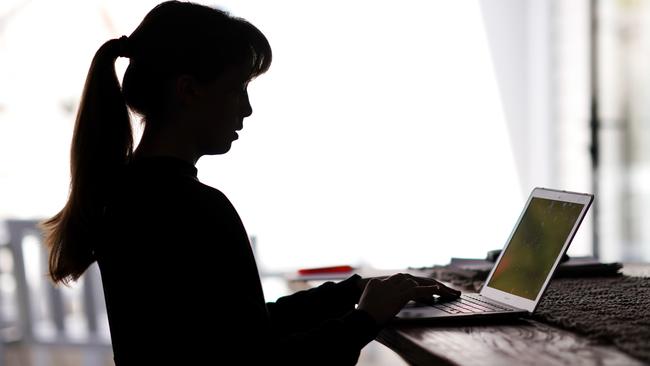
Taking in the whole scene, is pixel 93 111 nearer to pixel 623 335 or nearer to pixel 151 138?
pixel 151 138

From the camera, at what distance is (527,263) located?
1337mm

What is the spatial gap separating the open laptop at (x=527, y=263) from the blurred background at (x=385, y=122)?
2828mm

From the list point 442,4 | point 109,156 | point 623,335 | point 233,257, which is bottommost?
point 623,335

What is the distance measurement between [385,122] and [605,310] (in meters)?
3.25

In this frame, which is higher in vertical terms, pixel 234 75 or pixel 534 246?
pixel 234 75

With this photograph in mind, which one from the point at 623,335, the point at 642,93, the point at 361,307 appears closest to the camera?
the point at 623,335

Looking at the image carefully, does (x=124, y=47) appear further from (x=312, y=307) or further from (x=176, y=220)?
(x=312, y=307)

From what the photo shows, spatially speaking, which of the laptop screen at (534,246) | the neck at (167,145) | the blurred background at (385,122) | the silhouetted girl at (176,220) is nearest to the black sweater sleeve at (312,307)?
the silhouetted girl at (176,220)

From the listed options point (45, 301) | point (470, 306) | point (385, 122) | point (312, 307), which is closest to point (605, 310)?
point (470, 306)

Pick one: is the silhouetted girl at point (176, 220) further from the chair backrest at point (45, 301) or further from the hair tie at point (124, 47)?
the chair backrest at point (45, 301)

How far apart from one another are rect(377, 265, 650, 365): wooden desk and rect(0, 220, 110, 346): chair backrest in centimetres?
180

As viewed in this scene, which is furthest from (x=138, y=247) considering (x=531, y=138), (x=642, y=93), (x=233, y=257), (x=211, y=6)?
(x=531, y=138)

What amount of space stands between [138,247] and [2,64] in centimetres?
374

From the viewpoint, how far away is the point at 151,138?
4.04 ft
